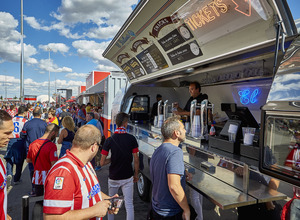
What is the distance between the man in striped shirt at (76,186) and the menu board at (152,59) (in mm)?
2445

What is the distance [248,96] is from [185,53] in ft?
10.0

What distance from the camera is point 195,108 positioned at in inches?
123

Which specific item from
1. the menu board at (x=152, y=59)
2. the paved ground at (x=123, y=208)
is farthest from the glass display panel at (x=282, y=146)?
the menu board at (x=152, y=59)

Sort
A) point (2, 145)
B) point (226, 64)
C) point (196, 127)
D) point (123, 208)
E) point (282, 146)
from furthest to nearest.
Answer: point (123, 208) < point (226, 64) < point (196, 127) < point (2, 145) < point (282, 146)

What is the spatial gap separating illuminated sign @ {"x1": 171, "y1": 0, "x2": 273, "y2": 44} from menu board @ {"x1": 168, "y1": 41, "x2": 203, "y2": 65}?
0.53 feet

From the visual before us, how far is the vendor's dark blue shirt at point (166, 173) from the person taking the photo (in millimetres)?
1837

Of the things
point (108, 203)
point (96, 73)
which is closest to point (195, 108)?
point (108, 203)

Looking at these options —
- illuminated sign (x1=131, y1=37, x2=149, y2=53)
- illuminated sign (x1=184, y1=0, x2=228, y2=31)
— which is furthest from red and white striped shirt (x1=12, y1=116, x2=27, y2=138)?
illuminated sign (x1=184, y1=0, x2=228, y2=31)

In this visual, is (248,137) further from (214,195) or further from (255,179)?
(214,195)

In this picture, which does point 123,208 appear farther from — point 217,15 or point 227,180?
point 217,15

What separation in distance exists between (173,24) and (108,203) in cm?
234

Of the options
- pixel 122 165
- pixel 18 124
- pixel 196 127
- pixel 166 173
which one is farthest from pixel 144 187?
pixel 18 124

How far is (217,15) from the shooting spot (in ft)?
7.05

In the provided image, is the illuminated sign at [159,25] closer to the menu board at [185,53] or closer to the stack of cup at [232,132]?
the menu board at [185,53]
